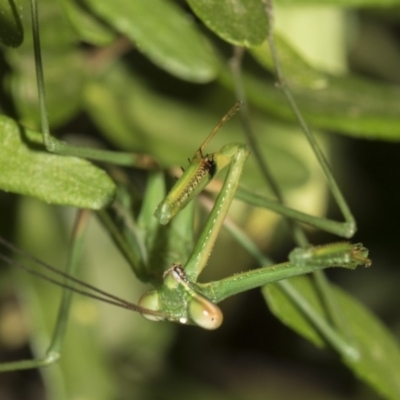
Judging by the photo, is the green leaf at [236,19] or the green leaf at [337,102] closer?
the green leaf at [236,19]

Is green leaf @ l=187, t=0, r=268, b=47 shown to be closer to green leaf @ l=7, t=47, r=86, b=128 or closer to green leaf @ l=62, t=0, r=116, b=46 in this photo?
green leaf @ l=62, t=0, r=116, b=46

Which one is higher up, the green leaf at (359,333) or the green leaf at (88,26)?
the green leaf at (88,26)

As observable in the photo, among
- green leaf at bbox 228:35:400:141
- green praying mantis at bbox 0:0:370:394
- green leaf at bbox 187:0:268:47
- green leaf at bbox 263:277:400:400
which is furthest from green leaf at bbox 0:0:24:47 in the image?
green leaf at bbox 263:277:400:400

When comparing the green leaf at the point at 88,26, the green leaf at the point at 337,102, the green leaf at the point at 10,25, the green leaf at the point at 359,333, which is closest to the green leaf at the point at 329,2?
the green leaf at the point at 337,102

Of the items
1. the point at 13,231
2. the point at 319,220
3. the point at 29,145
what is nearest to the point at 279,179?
the point at 319,220

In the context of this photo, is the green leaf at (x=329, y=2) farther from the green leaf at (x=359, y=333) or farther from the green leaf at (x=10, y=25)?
the green leaf at (x=10, y=25)

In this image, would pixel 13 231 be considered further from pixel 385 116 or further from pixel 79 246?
pixel 385 116

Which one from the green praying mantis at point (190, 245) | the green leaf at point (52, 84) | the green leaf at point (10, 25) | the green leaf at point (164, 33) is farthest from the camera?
the green leaf at point (52, 84)
